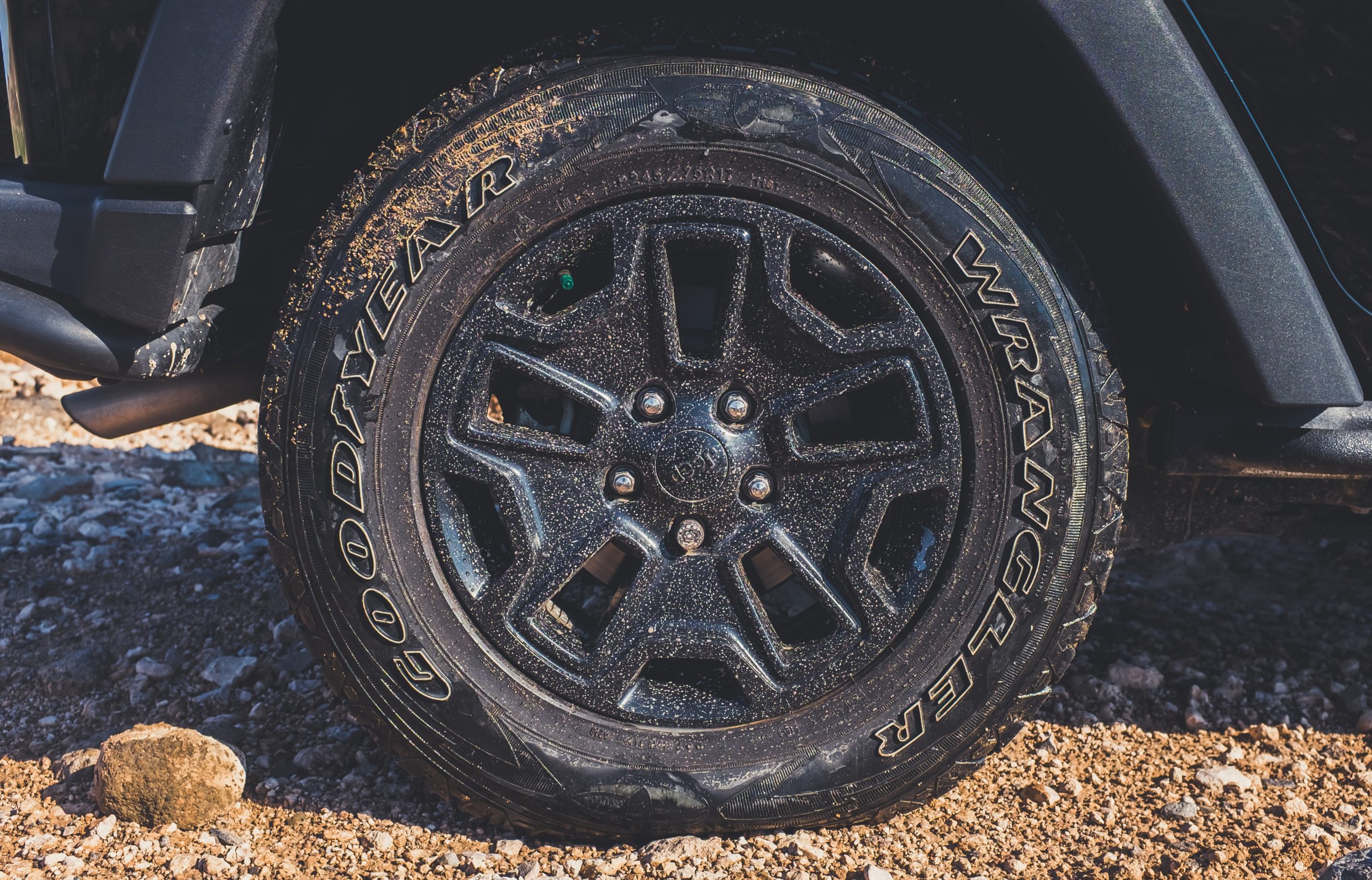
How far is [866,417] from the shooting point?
6.40ft

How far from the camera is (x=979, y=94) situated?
1853mm

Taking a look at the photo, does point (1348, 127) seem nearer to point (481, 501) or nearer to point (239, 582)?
point (481, 501)

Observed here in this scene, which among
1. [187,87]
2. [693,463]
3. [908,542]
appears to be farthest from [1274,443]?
[187,87]

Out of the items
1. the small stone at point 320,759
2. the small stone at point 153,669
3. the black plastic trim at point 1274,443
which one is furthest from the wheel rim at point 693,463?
the small stone at point 153,669

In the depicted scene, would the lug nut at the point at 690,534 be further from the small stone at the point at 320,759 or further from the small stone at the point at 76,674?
the small stone at the point at 76,674

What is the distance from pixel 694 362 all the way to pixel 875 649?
23.7 inches

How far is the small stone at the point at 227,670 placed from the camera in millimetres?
2365

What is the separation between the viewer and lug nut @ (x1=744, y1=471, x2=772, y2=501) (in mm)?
1816

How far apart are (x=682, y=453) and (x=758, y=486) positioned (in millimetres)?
151

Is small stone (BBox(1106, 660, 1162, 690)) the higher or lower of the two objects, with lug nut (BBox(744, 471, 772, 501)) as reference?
lower

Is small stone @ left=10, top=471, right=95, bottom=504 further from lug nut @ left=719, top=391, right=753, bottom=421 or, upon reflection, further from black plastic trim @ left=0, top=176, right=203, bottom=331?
lug nut @ left=719, top=391, right=753, bottom=421

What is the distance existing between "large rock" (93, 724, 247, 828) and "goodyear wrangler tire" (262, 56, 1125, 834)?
317 millimetres

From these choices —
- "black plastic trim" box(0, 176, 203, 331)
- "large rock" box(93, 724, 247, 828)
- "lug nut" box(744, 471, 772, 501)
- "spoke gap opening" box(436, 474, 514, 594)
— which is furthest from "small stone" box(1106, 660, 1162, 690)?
"black plastic trim" box(0, 176, 203, 331)

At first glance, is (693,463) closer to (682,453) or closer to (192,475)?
(682,453)
